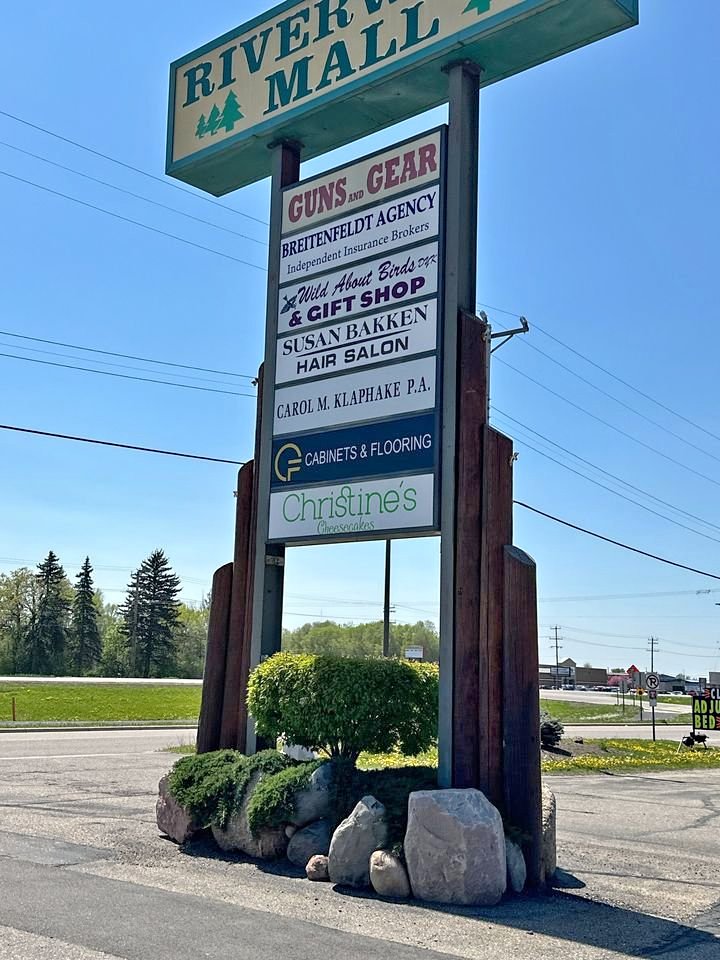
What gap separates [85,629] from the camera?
300 feet

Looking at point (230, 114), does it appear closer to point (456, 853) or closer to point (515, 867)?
point (456, 853)

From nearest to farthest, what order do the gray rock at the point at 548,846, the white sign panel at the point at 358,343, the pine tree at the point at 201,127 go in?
the gray rock at the point at 548,846 < the white sign panel at the point at 358,343 < the pine tree at the point at 201,127

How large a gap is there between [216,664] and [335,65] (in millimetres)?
6771

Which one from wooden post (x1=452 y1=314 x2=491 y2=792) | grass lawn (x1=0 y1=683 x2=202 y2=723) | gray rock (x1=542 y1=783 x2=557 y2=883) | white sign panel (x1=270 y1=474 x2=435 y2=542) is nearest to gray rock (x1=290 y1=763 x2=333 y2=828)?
wooden post (x1=452 y1=314 x2=491 y2=792)

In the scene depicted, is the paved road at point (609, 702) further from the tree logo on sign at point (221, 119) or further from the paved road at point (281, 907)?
the tree logo on sign at point (221, 119)

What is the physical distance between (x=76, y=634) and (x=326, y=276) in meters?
86.2

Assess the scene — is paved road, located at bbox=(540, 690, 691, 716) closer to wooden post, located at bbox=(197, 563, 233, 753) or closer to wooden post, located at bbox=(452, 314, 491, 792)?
wooden post, located at bbox=(197, 563, 233, 753)

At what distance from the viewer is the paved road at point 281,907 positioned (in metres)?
5.87

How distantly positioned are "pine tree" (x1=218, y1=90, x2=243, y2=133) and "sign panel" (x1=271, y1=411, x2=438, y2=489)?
13.4 feet

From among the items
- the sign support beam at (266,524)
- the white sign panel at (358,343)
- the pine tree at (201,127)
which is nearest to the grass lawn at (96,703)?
the sign support beam at (266,524)

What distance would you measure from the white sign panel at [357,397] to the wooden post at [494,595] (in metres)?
0.89

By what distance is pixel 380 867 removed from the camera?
7.37m

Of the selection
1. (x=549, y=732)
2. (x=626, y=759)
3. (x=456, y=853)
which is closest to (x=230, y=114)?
(x=456, y=853)

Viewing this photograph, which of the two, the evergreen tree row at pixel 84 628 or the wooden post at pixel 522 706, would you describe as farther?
the evergreen tree row at pixel 84 628
